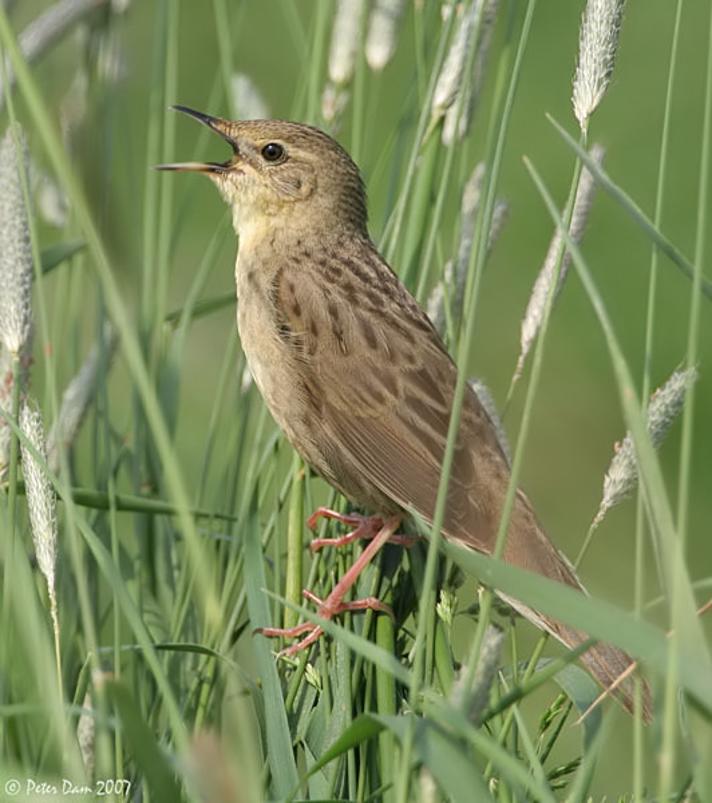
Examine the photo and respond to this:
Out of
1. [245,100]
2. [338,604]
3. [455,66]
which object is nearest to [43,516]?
[338,604]

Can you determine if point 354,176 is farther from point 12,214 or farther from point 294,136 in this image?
point 12,214

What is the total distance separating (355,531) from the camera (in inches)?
140

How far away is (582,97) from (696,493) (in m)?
4.79

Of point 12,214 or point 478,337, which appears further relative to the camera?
point 478,337

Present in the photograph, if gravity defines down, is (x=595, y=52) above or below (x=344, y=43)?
below

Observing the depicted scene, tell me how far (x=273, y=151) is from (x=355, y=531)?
4.16 feet

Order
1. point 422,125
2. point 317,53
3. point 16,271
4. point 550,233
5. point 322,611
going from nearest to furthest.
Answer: point 16,271 < point 322,611 < point 422,125 < point 317,53 < point 550,233

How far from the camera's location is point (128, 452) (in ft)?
12.1

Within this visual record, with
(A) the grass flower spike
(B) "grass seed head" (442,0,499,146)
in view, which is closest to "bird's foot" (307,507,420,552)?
(B) "grass seed head" (442,0,499,146)

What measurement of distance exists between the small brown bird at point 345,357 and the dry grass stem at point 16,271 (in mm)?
943

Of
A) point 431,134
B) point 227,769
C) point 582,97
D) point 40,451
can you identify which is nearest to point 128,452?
point 431,134

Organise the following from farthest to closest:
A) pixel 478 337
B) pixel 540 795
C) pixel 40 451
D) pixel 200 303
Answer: pixel 478 337
pixel 200 303
pixel 40 451
pixel 540 795

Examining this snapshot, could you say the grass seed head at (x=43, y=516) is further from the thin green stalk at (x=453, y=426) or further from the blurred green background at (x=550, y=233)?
the blurred green background at (x=550, y=233)

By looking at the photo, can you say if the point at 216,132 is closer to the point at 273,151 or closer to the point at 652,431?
the point at 273,151
